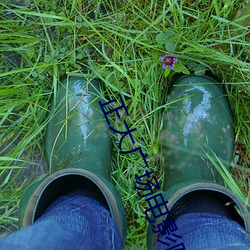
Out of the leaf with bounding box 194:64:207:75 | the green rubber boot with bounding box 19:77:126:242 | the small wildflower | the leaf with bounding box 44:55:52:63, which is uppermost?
the small wildflower

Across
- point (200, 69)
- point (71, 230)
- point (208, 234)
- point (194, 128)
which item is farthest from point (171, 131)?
point (71, 230)

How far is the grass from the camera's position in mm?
1351

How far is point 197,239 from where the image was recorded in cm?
102

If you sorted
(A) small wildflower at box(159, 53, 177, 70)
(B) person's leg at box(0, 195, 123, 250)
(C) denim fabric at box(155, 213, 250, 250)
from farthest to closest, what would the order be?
(A) small wildflower at box(159, 53, 177, 70), (C) denim fabric at box(155, 213, 250, 250), (B) person's leg at box(0, 195, 123, 250)

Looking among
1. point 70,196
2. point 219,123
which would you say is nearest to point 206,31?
point 219,123

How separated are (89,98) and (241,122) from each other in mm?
511

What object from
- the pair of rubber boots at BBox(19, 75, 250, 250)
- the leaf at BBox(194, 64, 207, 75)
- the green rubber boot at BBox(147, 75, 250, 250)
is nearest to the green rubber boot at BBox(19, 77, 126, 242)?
the pair of rubber boots at BBox(19, 75, 250, 250)

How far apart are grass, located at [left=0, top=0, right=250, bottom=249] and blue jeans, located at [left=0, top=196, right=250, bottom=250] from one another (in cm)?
29

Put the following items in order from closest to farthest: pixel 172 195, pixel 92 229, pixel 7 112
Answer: pixel 92 229
pixel 172 195
pixel 7 112

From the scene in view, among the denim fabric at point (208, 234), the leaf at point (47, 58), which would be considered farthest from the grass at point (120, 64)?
the denim fabric at point (208, 234)

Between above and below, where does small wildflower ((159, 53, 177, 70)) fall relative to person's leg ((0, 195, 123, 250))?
above

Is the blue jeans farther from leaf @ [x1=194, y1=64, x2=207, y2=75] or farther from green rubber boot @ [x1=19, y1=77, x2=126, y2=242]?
leaf @ [x1=194, y1=64, x2=207, y2=75]

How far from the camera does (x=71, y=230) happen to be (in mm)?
894

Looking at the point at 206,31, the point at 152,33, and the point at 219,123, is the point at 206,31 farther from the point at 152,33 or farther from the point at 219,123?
the point at 219,123
